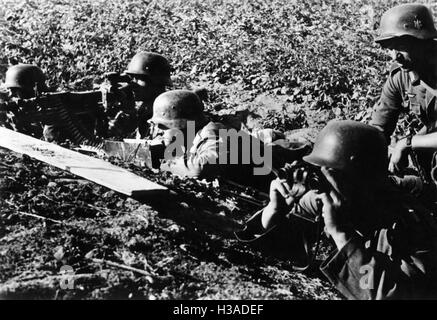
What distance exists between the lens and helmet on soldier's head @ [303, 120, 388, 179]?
3.29m

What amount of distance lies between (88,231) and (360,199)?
76.6 inches

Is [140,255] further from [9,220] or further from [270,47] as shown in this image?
[270,47]

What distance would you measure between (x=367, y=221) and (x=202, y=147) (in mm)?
1980

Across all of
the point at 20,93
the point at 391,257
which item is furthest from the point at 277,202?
the point at 20,93

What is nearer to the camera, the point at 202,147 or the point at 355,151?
the point at 355,151

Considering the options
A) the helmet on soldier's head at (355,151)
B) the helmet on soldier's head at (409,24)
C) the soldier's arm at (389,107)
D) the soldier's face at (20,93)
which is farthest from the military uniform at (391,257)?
the soldier's face at (20,93)

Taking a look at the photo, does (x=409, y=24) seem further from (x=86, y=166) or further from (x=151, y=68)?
(x=151, y=68)

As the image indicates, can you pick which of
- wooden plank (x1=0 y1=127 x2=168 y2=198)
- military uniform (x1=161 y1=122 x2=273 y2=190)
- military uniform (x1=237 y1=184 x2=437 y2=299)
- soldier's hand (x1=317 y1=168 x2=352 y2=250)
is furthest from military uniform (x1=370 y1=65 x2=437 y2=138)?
wooden plank (x1=0 y1=127 x2=168 y2=198)

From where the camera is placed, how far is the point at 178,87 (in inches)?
384

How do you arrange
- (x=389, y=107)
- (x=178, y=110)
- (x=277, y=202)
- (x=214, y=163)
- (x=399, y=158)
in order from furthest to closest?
(x=178, y=110) < (x=389, y=107) < (x=214, y=163) < (x=399, y=158) < (x=277, y=202)

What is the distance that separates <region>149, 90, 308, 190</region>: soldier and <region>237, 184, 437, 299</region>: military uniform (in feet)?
4.57

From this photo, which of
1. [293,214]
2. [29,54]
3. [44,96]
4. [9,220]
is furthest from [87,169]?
Answer: [29,54]

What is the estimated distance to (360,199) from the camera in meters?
3.27

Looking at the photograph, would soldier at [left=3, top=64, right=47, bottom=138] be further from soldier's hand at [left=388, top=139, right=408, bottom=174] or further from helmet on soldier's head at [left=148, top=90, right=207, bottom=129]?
soldier's hand at [left=388, top=139, right=408, bottom=174]
